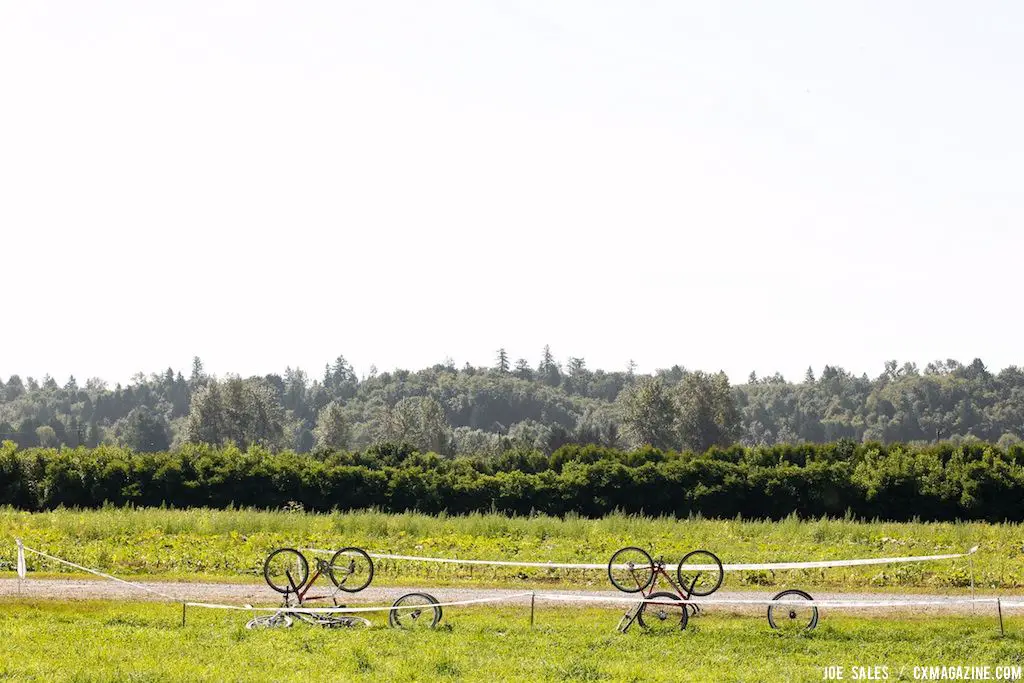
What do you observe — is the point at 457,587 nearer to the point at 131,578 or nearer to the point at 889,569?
the point at 131,578

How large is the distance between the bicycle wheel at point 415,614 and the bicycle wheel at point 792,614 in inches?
246

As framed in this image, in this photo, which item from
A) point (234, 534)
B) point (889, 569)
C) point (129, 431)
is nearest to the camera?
point (889, 569)

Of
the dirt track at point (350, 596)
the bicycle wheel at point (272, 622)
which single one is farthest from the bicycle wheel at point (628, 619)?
the bicycle wheel at point (272, 622)

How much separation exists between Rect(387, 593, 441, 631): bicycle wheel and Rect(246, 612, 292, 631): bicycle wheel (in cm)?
188

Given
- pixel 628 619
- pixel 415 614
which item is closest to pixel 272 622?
pixel 415 614

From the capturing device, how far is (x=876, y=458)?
50062mm

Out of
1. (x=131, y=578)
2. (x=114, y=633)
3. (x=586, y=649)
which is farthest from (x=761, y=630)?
(x=131, y=578)

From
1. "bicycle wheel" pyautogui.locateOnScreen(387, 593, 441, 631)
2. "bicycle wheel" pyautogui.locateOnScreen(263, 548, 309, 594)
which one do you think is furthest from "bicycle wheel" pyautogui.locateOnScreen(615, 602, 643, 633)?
"bicycle wheel" pyautogui.locateOnScreen(263, 548, 309, 594)

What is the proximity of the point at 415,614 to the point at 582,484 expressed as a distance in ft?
84.6

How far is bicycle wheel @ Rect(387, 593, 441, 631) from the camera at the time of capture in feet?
74.7

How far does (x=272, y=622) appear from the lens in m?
22.4

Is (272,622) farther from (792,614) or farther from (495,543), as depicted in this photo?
(495,543)

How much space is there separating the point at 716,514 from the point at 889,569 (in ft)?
54.5

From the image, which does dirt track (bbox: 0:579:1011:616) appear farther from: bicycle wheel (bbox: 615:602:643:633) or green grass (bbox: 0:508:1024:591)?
bicycle wheel (bbox: 615:602:643:633)
